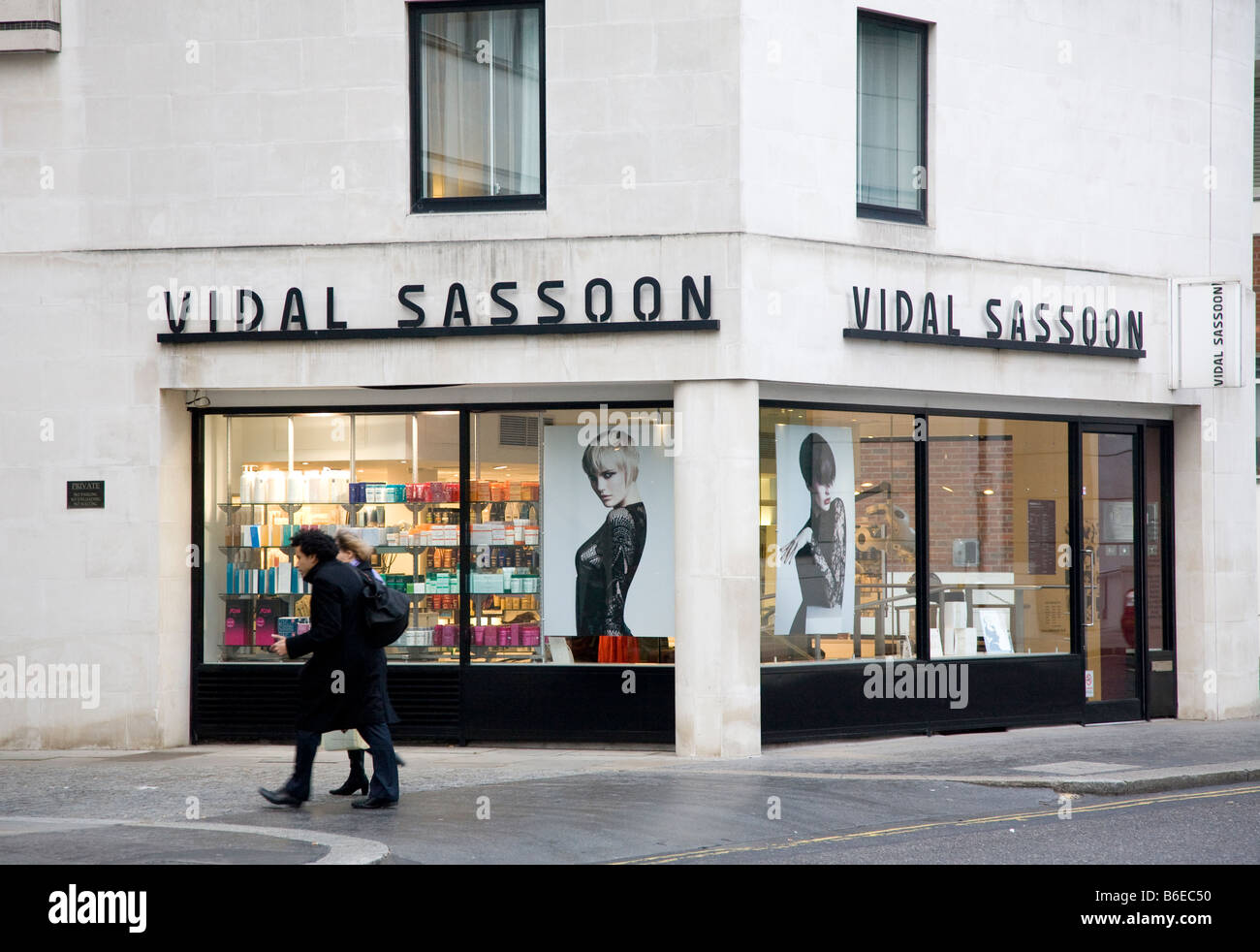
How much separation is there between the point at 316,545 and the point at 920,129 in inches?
285

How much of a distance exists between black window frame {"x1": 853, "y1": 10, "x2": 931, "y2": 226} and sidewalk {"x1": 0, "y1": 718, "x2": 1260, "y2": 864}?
15.8ft

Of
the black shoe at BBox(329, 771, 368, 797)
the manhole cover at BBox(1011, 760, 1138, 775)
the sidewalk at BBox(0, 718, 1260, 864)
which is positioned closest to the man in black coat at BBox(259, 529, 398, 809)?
the sidewalk at BBox(0, 718, 1260, 864)

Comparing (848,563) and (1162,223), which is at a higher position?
(1162,223)

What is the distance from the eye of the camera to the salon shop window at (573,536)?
521 inches

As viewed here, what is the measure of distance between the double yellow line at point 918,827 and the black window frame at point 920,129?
5.66 m

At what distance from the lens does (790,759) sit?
12.4 m

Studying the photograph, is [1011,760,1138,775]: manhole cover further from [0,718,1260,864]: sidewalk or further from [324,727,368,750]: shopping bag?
[324,727,368,750]: shopping bag

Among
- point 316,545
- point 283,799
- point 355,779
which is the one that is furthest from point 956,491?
point 283,799

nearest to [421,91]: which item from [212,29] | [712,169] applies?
[212,29]

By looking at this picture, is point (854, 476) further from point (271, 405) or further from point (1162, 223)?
point (271, 405)

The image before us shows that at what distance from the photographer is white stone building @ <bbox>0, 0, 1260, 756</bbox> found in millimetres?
12617

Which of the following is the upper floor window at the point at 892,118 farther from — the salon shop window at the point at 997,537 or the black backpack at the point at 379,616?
the black backpack at the point at 379,616

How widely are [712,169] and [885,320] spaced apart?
83.7 inches

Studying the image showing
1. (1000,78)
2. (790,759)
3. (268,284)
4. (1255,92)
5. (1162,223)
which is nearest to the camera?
(790,759)
